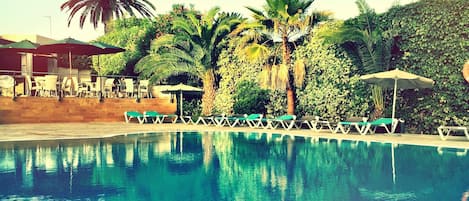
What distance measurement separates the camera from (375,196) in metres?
5.80

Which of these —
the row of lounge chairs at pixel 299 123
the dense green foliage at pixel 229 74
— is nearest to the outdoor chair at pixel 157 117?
the row of lounge chairs at pixel 299 123

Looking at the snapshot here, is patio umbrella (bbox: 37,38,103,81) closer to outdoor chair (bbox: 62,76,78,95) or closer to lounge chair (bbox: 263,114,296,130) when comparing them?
outdoor chair (bbox: 62,76,78,95)

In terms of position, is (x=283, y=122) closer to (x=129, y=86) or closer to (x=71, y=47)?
(x=129, y=86)

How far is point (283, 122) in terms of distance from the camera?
17.5 m

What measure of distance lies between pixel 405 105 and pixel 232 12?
10.0m

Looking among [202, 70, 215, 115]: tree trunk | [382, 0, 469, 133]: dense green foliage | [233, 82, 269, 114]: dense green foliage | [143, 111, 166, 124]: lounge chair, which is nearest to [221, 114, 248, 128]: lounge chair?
[233, 82, 269, 114]: dense green foliage

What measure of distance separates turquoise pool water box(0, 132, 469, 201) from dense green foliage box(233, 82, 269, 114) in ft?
22.3

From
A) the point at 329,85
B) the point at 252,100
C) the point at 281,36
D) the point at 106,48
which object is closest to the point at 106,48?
the point at 106,48

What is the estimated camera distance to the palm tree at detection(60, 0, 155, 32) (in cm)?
3256

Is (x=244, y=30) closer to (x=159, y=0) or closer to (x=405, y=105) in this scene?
(x=405, y=105)

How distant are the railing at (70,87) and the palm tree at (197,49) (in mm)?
1245

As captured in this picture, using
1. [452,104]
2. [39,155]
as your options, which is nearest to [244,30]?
[452,104]

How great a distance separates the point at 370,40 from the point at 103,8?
22995 mm

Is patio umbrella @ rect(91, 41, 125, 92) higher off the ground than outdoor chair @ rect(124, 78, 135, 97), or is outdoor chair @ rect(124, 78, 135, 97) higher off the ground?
patio umbrella @ rect(91, 41, 125, 92)
